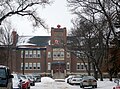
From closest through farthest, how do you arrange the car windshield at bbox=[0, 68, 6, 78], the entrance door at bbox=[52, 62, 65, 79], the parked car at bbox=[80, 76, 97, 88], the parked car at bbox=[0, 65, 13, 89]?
the parked car at bbox=[0, 65, 13, 89], the car windshield at bbox=[0, 68, 6, 78], the parked car at bbox=[80, 76, 97, 88], the entrance door at bbox=[52, 62, 65, 79]

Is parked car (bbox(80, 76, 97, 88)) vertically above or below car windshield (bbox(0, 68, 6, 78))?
below

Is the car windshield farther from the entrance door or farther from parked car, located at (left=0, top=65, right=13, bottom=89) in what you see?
the entrance door

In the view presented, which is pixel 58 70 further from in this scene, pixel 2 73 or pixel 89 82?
pixel 2 73

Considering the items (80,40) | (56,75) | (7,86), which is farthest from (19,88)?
(56,75)

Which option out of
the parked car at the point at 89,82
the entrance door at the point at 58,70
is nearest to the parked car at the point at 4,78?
the parked car at the point at 89,82

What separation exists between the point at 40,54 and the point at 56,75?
8.71m

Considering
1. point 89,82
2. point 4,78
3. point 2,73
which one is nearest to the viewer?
point 4,78

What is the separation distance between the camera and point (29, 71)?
10338 cm

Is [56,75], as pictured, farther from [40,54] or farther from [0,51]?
[0,51]

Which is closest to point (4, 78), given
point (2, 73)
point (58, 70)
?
point (2, 73)

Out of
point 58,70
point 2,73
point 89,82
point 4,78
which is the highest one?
point 2,73

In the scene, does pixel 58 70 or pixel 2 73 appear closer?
pixel 2 73

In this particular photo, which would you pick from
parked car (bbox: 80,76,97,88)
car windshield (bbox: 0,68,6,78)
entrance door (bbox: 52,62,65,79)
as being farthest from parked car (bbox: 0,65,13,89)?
entrance door (bbox: 52,62,65,79)

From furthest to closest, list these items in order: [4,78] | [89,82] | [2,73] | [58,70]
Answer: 1. [58,70]
2. [89,82]
3. [2,73]
4. [4,78]
